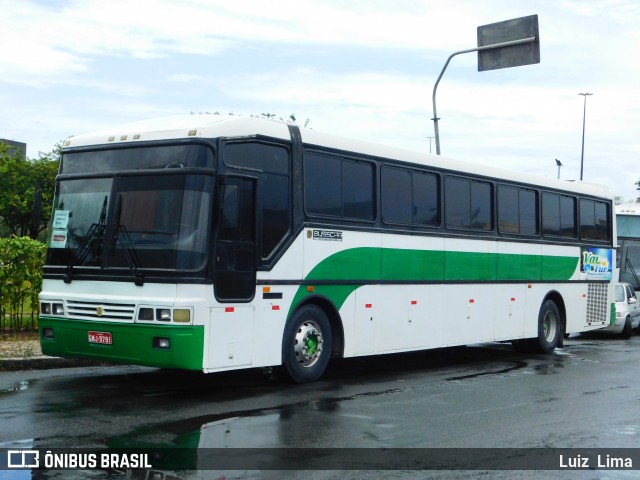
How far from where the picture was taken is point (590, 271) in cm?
2011

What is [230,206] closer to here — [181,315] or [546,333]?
[181,315]

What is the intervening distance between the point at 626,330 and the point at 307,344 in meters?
14.9

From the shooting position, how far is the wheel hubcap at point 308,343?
12.2 metres

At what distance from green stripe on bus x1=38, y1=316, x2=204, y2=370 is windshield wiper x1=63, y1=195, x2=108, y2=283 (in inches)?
26.2

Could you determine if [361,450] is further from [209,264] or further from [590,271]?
[590,271]

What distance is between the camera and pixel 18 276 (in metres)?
16.2

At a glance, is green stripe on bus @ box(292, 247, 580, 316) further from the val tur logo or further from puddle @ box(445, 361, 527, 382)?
the val tur logo

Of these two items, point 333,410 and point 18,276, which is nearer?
point 333,410

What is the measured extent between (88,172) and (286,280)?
2870mm

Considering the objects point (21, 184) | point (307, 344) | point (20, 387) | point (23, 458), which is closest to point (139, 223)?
point (20, 387)

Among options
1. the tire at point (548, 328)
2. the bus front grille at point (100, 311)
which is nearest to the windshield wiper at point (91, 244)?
the bus front grille at point (100, 311)

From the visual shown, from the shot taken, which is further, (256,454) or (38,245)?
(38,245)

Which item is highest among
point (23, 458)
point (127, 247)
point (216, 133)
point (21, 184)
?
point (21, 184)

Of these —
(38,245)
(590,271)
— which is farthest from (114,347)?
(590,271)
